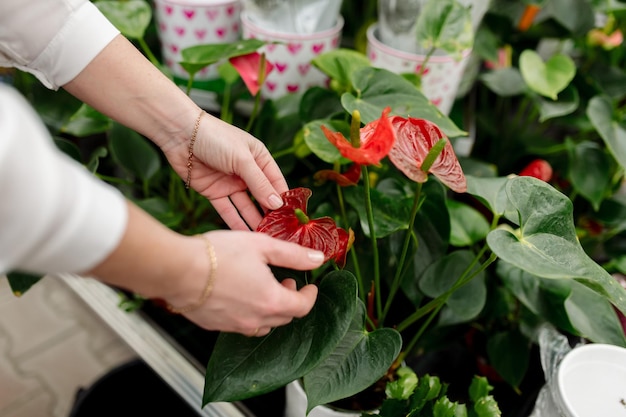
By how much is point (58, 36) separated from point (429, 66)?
0.59m

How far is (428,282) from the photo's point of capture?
0.75 meters

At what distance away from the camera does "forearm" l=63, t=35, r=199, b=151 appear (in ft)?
2.13

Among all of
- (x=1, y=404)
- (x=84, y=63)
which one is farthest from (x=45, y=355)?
(x=84, y=63)

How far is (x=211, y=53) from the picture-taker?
816 millimetres

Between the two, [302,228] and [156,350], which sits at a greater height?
[302,228]

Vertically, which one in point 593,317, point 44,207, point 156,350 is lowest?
point 156,350

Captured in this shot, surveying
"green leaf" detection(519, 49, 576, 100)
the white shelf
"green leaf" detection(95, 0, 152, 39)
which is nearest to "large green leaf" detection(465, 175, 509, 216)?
"green leaf" detection(519, 49, 576, 100)

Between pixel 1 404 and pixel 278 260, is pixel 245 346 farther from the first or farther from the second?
pixel 1 404

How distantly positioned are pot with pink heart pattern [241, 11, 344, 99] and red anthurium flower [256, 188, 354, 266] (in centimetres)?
41

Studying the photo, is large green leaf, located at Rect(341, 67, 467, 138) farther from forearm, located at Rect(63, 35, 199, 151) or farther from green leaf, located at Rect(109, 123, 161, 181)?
green leaf, located at Rect(109, 123, 161, 181)

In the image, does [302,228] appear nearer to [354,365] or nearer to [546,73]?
[354,365]

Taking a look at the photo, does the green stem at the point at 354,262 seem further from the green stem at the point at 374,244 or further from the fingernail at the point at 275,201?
the fingernail at the point at 275,201

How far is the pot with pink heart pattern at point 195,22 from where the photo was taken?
0.97m

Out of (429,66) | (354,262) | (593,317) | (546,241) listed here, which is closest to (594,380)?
(593,317)
